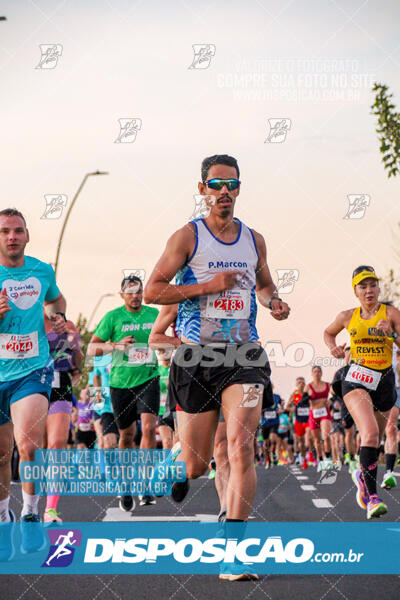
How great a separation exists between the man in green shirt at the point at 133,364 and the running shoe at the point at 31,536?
14.2 ft

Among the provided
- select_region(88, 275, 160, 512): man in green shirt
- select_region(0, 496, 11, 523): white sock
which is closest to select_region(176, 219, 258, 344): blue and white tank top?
select_region(0, 496, 11, 523): white sock

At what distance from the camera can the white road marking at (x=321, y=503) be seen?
10.7 metres

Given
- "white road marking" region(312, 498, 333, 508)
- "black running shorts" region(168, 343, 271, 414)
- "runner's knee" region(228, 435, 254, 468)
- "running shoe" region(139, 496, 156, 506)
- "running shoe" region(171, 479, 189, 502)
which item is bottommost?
"running shoe" region(139, 496, 156, 506)

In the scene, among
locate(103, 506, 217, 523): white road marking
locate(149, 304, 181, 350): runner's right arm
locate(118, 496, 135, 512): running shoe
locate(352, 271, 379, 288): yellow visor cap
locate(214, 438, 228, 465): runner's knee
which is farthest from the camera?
locate(118, 496, 135, 512): running shoe

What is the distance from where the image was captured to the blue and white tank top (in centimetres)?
650

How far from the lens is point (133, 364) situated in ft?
37.7

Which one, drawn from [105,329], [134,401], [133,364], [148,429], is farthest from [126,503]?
[105,329]

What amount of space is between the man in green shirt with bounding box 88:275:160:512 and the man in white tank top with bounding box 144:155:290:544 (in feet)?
15.3

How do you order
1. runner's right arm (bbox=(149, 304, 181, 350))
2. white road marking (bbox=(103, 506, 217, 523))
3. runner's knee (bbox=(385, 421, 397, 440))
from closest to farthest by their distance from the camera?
runner's right arm (bbox=(149, 304, 181, 350)) < white road marking (bbox=(103, 506, 217, 523)) < runner's knee (bbox=(385, 421, 397, 440))

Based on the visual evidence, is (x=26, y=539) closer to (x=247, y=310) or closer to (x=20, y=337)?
(x=20, y=337)

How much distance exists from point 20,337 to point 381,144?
1040 centimetres

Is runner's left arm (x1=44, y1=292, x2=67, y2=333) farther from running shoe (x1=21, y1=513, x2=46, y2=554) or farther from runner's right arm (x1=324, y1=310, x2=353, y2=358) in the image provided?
runner's right arm (x1=324, y1=310, x2=353, y2=358)

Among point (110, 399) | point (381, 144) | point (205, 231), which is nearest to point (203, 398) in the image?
point (205, 231)

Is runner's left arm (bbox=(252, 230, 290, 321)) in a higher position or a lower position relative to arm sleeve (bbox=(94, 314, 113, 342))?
higher
